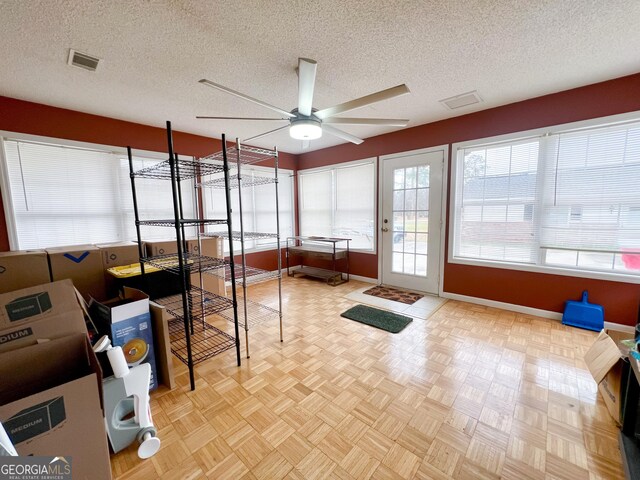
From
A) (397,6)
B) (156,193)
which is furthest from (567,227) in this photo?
(156,193)

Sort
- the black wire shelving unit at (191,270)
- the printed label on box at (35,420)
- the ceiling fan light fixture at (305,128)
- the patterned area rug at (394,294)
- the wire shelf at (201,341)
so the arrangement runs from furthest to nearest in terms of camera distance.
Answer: the patterned area rug at (394,294) < the wire shelf at (201,341) < the ceiling fan light fixture at (305,128) < the black wire shelving unit at (191,270) < the printed label on box at (35,420)

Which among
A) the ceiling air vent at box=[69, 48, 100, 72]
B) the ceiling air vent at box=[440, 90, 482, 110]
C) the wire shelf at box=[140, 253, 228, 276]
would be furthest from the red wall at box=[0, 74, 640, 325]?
the wire shelf at box=[140, 253, 228, 276]

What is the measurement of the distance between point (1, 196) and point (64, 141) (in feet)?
2.56

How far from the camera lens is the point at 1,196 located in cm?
247

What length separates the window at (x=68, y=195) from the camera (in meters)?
2.55

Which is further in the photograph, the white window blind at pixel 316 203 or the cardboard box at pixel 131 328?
the white window blind at pixel 316 203

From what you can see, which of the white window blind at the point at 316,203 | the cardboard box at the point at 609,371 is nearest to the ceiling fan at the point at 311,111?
the cardboard box at the point at 609,371

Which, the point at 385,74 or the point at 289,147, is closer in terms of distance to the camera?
the point at 385,74

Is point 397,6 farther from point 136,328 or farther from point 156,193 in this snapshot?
point 156,193

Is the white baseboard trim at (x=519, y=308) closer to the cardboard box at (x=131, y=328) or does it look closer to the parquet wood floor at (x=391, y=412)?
the parquet wood floor at (x=391, y=412)

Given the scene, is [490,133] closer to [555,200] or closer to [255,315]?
[555,200]

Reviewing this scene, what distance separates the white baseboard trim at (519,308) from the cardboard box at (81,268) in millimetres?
4039

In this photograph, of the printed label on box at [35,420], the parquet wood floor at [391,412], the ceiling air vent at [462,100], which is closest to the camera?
the printed label on box at [35,420]

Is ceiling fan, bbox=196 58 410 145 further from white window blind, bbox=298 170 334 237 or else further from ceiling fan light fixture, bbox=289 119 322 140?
white window blind, bbox=298 170 334 237
